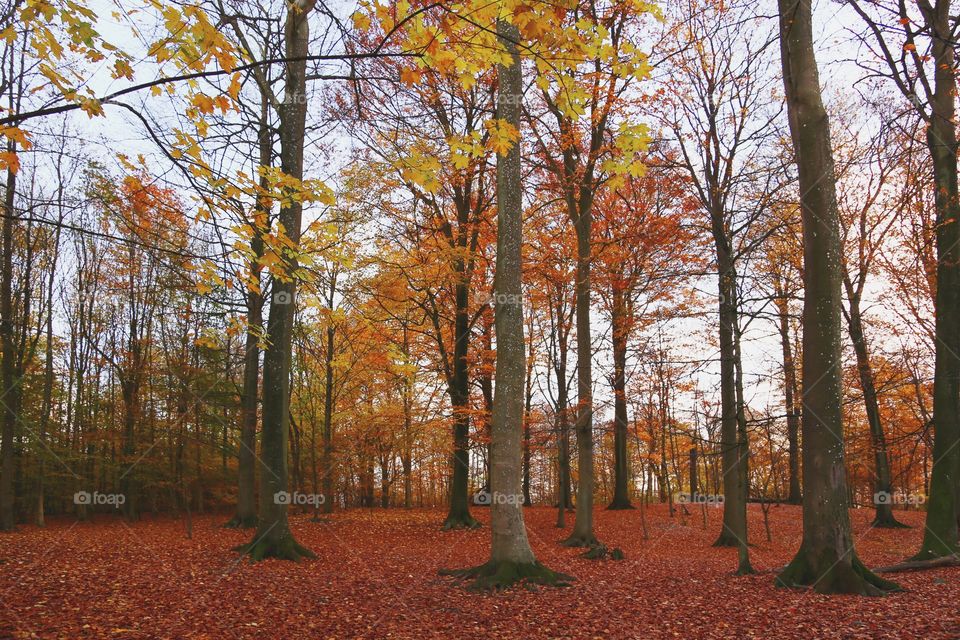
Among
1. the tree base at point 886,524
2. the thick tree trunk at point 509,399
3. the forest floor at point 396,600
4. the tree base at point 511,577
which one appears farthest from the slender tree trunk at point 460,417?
the tree base at point 886,524

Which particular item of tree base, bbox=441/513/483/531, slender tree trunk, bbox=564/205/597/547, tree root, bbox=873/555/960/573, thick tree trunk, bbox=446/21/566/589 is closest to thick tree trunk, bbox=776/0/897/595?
tree root, bbox=873/555/960/573

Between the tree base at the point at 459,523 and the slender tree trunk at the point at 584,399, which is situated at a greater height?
the slender tree trunk at the point at 584,399

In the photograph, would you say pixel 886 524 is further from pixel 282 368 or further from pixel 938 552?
pixel 282 368

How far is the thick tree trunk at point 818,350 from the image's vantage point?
602 cm

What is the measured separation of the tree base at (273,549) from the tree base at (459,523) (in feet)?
21.0

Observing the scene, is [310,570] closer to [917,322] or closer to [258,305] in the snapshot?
[258,305]

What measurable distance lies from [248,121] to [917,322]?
18.4 m

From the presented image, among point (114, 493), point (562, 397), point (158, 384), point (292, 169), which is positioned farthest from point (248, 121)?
point (114, 493)

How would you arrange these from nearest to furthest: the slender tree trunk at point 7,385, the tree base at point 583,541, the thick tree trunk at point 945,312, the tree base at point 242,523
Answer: the thick tree trunk at point 945,312, the tree base at point 583,541, the slender tree trunk at point 7,385, the tree base at point 242,523

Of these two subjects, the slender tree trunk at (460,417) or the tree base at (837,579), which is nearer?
the tree base at (837,579)

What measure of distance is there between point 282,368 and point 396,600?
454cm

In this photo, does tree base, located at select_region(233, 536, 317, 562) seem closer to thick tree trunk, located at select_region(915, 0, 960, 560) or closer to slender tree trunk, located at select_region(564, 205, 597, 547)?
slender tree trunk, located at select_region(564, 205, 597, 547)

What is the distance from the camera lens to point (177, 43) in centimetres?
333

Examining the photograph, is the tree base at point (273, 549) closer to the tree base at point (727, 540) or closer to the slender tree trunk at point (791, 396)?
the tree base at point (727, 540)
